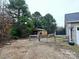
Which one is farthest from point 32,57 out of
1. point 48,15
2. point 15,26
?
point 48,15

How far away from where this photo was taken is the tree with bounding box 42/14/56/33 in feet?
138

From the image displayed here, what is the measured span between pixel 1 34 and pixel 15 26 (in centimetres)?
1282

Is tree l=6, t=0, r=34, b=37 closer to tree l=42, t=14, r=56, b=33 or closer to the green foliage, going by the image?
the green foliage

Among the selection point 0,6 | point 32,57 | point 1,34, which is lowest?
point 32,57

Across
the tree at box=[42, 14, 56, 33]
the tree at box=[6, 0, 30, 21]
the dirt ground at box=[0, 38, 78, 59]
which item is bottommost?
the dirt ground at box=[0, 38, 78, 59]

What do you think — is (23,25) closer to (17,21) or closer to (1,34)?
(17,21)

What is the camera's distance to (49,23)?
148 feet

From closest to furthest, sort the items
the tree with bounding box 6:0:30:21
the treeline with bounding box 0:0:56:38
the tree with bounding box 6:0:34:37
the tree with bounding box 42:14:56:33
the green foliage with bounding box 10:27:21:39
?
1. the green foliage with bounding box 10:27:21:39
2. the treeline with bounding box 0:0:56:38
3. the tree with bounding box 6:0:34:37
4. the tree with bounding box 6:0:30:21
5. the tree with bounding box 42:14:56:33

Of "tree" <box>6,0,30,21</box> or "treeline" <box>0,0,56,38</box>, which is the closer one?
"treeline" <box>0,0,56,38</box>

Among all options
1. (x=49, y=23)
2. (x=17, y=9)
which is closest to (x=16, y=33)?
(x=17, y=9)

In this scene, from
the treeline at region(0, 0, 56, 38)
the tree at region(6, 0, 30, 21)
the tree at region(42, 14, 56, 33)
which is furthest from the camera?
the tree at region(42, 14, 56, 33)

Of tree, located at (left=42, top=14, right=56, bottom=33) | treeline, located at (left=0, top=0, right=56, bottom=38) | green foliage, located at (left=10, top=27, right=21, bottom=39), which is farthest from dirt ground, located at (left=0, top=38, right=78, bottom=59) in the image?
tree, located at (left=42, top=14, right=56, bottom=33)

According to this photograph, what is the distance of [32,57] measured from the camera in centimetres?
1097

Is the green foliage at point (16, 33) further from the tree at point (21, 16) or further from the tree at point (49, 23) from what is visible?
the tree at point (49, 23)
